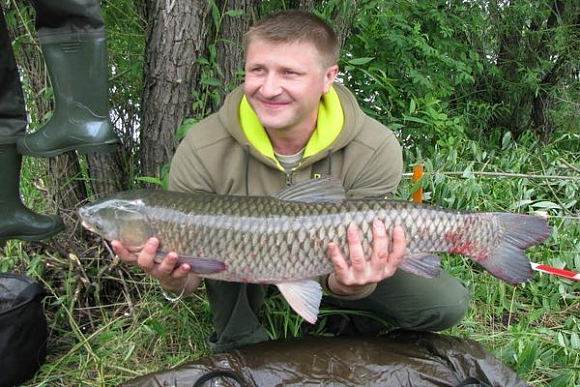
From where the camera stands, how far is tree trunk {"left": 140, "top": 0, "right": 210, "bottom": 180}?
195 cm

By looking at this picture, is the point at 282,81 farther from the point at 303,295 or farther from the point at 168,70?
the point at 168,70

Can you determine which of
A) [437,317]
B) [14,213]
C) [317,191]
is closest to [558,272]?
[437,317]

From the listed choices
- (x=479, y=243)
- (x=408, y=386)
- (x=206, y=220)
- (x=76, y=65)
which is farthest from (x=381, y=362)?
(x=76, y=65)

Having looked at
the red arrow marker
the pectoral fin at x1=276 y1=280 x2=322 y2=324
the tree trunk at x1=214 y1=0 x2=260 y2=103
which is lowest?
the red arrow marker

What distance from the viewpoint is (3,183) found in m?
1.68

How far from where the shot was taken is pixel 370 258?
4.45ft

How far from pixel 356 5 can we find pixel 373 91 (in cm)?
41

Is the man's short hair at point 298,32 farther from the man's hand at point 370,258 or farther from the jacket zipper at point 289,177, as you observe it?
the man's hand at point 370,258

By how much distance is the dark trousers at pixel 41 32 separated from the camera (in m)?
1.55

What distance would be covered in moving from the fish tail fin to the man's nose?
0.62m

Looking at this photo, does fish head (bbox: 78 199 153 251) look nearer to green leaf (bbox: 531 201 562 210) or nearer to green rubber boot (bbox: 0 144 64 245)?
green rubber boot (bbox: 0 144 64 245)

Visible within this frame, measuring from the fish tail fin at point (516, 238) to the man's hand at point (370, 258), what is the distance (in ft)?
0.78

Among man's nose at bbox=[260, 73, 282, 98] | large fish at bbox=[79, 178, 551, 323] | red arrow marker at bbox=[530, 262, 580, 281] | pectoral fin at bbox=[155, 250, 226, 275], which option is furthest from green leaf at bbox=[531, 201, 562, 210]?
pectoral fin at bbox=[155, 250, 226, 275]

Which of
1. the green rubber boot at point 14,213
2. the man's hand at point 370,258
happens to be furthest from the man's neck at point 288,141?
the green rubber boot at point 14,213
